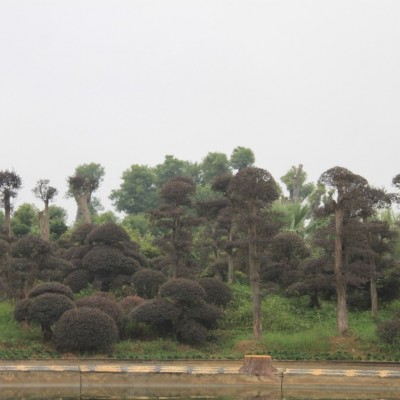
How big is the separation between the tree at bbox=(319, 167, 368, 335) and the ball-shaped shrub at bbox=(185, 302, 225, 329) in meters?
3.88

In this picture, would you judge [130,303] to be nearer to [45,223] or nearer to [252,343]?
[252,343]

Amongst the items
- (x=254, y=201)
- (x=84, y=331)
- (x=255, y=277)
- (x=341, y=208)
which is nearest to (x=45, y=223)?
(x=84, y=331)

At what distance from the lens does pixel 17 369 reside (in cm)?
1684

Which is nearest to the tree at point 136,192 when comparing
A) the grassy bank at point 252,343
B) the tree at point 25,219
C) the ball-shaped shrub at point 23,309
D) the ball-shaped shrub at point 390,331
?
the tree at point 25,219

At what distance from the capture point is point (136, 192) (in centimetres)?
5662

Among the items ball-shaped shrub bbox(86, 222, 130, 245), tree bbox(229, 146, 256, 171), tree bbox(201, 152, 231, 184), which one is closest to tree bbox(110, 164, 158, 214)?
tree bbox(201, 152, 231, 184)

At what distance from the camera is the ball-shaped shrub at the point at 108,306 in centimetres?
2100

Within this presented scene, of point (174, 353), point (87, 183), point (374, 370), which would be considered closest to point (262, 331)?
point (174, 353)

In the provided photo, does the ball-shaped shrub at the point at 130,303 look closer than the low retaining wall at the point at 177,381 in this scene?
No

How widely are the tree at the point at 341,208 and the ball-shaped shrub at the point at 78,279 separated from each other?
9.58 meters

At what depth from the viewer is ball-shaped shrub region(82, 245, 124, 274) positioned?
25359 mm

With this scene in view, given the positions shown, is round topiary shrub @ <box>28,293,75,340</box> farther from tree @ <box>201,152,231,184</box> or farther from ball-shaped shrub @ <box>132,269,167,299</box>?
tree @ <box>201,152,231,184</box>

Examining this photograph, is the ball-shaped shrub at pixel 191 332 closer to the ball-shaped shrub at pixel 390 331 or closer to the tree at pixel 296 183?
the ball-shaped shrub at pixel 390 331

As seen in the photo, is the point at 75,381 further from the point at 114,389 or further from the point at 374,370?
the point at 374,370
